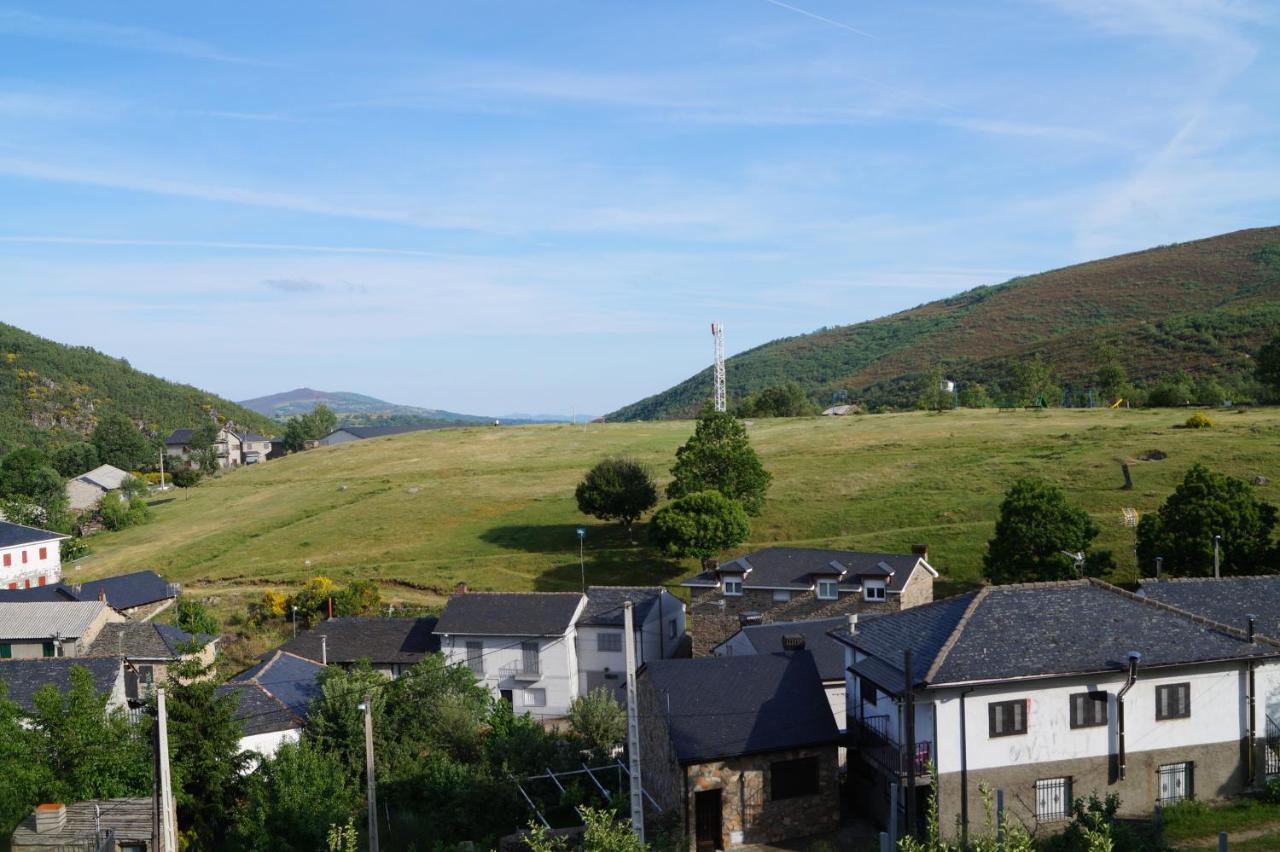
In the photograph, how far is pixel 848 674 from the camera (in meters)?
30.8

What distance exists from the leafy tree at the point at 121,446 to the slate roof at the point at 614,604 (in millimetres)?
112155

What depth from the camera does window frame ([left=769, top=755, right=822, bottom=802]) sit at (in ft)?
87.6

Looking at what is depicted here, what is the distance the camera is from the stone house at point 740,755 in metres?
26.2

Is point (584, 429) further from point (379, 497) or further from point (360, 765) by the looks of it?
point (360, 765)

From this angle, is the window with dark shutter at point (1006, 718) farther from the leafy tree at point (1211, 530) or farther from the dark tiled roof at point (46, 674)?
the dark tiled roof at point (46, 674)

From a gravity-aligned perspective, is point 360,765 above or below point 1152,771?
below

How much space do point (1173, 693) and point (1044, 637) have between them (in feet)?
12.8

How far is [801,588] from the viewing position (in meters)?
51.0

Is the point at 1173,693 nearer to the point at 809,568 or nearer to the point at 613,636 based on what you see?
the point at 809,568

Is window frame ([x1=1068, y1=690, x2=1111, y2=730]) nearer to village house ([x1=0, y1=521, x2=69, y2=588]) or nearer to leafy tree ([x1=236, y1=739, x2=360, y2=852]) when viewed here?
leafy tree ([x1=236, y1=739, x2=360, y2=852])

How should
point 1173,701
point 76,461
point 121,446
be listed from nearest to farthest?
point 1173,701 < point 76,461 < point 121,446

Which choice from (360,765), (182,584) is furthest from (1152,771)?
(182,584)

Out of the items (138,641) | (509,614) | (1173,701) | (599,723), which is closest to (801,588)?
(509,614)

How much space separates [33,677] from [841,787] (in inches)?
1303
